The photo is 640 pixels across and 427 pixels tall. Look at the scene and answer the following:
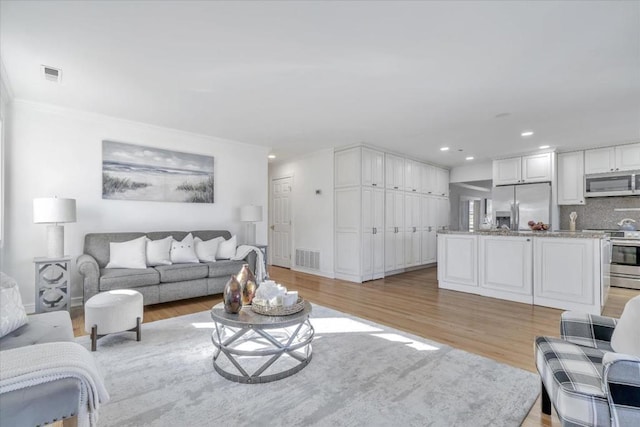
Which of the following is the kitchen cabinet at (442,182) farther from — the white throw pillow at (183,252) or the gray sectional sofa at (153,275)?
the white throw pillow at (183,252)

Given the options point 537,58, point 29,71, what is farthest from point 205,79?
point 537,58

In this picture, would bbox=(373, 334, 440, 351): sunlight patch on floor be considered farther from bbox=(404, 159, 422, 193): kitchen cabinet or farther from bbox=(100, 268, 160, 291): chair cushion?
bbox=(404, 159, 422, 193): kitchen cabinet

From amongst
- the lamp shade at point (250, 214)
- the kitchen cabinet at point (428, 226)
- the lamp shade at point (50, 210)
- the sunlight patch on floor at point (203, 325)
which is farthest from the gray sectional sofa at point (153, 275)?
the kitchen cabinet at point (428, 226)

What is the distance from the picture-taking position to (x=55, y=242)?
135 inches

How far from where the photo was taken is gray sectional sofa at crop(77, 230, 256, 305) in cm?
338

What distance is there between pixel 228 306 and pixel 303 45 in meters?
2.02

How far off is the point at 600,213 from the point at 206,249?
7.01 m

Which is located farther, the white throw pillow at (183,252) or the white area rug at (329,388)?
the white throw pillow at (183,252)

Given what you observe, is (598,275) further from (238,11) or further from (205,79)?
(205,79)

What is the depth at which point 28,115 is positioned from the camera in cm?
362

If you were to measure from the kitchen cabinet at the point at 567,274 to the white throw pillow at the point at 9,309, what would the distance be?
5.07 metres

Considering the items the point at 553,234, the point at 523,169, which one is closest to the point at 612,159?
the point at 523,169

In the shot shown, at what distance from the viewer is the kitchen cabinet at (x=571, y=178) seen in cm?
574

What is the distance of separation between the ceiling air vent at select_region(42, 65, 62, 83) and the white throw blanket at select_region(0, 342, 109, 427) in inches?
107
